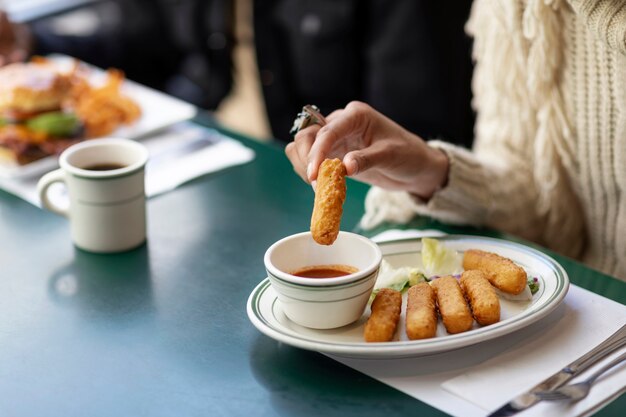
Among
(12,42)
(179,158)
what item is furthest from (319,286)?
(12,42)

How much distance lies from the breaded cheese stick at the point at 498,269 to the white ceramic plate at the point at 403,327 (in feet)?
0.09

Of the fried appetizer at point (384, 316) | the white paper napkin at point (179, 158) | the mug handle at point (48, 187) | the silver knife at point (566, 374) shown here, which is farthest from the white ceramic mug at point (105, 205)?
the silver knife at point (566, 374)

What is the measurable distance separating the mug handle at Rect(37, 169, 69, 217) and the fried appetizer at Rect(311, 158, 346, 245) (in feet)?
1.79

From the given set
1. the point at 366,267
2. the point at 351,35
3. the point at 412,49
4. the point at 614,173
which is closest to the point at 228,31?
the point at 351,35

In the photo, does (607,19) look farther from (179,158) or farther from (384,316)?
(179,158)

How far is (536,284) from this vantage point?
1.14 meters

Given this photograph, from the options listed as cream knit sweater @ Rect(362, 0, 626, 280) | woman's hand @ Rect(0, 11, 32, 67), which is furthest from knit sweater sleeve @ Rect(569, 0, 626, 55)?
woman's hand @ Rect(0, 11, 32, 67)

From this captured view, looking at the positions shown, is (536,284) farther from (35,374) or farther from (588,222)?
(35,374)

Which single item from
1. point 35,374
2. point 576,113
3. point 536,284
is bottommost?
point 35,374

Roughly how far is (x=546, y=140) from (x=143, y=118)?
0.90m

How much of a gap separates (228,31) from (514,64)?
148 cm

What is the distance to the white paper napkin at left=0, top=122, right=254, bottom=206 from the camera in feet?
5.23

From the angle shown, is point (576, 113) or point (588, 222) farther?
point (588, 222)

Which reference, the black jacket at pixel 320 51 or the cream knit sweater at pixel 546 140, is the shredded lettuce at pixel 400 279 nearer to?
the cream knit sweater at pixel 546 140
